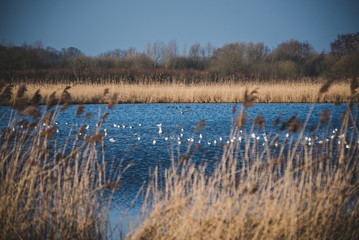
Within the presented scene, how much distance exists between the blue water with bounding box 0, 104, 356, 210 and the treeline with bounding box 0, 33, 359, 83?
11.2ft

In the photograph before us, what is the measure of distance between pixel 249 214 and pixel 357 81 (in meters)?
1.61

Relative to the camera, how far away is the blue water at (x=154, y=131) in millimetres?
5633

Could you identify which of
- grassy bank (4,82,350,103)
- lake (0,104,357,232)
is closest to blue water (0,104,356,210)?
lake (0,104,357,232)

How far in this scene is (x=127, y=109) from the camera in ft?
46.9

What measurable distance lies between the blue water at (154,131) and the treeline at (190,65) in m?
3.41

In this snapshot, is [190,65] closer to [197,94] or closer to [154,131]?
[197,94]

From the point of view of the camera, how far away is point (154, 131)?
30.2 feet

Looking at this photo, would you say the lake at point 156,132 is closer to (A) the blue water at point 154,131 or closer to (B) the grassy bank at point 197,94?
(A) the blue water at point 154,131

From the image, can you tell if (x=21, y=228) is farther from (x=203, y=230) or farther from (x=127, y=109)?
(x=127, y=109)

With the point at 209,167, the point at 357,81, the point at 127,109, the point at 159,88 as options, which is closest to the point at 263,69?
the point at 159,88

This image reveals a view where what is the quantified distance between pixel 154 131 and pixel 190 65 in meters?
23.9

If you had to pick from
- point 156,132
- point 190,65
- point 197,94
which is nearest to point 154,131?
point 156,132

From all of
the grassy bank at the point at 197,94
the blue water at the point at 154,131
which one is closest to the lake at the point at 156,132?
the blue water at the point at 154,131

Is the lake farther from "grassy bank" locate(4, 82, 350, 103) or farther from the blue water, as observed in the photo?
"grassy bank" locate(4, 82, 350, 103)
